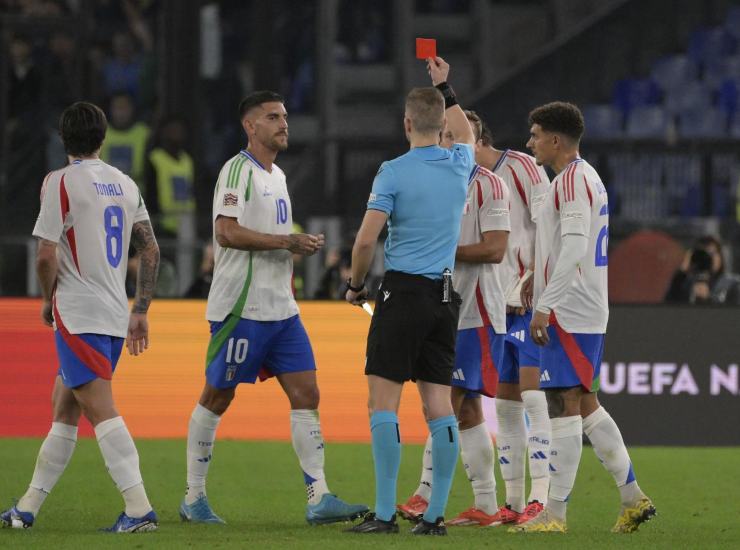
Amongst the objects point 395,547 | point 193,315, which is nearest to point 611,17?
point 193,315

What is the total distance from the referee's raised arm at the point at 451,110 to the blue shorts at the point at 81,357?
6.17 feet

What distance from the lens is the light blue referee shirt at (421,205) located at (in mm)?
7172

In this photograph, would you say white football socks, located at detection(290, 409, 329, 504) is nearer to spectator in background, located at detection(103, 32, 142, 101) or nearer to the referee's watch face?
the referee's watch face

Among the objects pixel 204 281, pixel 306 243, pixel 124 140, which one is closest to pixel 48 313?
pixel 306 243

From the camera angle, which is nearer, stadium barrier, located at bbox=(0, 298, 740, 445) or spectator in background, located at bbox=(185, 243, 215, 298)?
stadium barrier, located at bbox=(0, 298, 740, 445)

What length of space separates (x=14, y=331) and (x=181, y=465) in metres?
2.31

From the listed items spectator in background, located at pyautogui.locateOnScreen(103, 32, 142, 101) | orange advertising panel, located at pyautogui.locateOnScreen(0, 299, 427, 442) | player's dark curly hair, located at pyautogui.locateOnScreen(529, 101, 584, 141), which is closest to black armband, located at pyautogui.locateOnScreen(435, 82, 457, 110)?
player's dark curly hair, located at pyautogui.locateOnScreen(529, 101, 584, 141)

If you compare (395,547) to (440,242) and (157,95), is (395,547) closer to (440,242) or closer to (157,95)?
(440,242)

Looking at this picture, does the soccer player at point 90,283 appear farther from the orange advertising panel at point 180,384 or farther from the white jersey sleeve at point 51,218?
the orange advertising panel at point 180,384

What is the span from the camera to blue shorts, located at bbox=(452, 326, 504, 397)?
8.00 meters

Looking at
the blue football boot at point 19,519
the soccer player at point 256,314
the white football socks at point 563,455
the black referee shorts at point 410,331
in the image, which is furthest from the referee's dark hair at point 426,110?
the blue football boot at point 19,519

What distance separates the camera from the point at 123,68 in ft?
65.8

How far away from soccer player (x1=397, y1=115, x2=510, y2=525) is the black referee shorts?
28.4 inches

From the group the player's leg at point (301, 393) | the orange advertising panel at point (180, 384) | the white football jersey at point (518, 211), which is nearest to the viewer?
the player's leg at point (301, 393)
